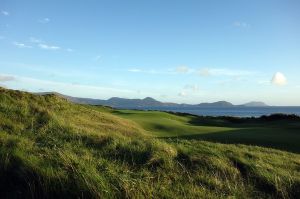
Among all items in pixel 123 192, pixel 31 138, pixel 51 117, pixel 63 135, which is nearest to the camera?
pixel 123 192

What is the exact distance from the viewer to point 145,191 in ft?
19.4

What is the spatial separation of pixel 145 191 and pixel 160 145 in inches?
132

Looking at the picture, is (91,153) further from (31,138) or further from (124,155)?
(31,138)

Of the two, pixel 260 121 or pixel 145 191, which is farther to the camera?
pixel 260 121

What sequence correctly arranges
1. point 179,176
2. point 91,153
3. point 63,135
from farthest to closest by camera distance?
point 63,135, point 91,153, point 179,176

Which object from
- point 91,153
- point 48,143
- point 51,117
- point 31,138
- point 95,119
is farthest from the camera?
point 95,119

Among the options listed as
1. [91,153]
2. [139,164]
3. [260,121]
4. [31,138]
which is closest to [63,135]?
[31,138]

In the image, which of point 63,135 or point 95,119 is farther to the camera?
point 95,119

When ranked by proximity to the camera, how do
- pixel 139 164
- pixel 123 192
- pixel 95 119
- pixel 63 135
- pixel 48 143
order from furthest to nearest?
pixel 95 119
pixel 63 135
pixel 48 143
pixel 139 164
pixel 123 192

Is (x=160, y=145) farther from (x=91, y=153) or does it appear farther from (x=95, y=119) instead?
(x=95, y=119)

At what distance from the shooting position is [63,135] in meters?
10.7

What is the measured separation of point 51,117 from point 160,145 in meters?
5.60

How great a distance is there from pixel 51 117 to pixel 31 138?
3804mm

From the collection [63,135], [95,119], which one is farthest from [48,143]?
[95,119]
